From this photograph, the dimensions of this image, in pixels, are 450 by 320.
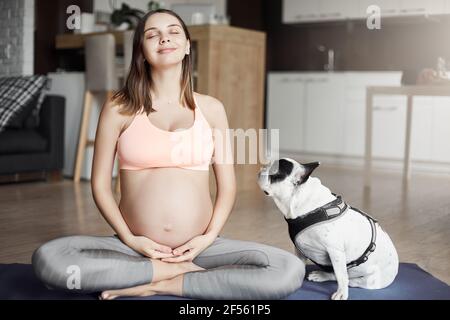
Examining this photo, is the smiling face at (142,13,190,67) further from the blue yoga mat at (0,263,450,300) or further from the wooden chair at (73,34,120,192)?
the wooden chair at (73,34,120,192)

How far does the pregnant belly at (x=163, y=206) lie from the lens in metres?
1.62

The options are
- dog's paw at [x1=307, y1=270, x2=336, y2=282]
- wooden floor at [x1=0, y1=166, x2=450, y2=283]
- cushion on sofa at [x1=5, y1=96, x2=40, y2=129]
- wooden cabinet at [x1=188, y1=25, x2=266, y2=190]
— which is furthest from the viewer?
cushion on sofa at [x1=5, y1=96, x2=40, y2=129]

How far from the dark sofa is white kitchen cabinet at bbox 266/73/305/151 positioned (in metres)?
2.45

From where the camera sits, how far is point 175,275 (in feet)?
5.18

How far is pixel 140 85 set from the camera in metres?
1.61

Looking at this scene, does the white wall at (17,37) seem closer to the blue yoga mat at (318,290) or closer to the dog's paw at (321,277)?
the blue yoga mat at (318,290)

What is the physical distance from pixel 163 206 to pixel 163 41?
420mm

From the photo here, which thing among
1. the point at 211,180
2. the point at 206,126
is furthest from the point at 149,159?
the point at 211,180

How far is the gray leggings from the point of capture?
4.93 feet

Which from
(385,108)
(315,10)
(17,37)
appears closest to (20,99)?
(17,37)

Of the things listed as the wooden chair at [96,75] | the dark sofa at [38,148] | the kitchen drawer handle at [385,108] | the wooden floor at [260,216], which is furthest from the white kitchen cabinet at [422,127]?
the dark sofa at [38,148]

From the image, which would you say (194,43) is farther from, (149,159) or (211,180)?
(149,159)

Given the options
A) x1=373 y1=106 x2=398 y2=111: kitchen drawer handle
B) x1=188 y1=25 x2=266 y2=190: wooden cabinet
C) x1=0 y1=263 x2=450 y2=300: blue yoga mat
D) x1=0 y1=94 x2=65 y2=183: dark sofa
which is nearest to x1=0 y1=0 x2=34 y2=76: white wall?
x1=0 y1=94 x2=65 y2=183: dark sofa

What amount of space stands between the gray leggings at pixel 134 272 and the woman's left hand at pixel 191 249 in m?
0.05
